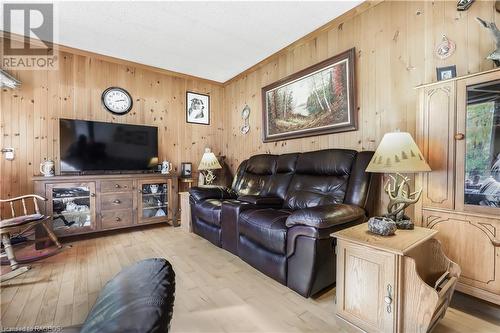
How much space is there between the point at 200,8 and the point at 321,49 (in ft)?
4.66

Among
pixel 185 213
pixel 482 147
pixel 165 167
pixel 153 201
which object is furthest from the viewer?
pixel 165 167

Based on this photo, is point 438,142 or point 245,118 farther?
point 245,118

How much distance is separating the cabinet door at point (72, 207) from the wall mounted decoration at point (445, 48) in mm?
3866

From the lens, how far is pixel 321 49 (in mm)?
2691

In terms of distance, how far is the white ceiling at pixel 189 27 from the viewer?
2.26 m

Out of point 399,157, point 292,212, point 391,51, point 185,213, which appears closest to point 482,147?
point 399,157

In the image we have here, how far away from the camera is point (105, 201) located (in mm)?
2998

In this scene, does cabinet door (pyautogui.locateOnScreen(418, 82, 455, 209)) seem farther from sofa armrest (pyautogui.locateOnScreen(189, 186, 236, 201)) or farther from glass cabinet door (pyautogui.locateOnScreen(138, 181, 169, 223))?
glass cabinet door (pyautogui.locateOnScreen(138, 181, 169, 223))

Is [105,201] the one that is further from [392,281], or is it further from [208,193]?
[392,281]

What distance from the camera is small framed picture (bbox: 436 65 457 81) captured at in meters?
1.65

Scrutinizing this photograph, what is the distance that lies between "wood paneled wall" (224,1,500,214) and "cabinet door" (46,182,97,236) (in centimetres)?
275

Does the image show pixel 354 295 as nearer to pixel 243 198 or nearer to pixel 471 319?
pixel 471 319

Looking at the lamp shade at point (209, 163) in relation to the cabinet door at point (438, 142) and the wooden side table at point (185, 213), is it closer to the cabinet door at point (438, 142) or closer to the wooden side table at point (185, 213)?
the wooden side table at point (185, 213)

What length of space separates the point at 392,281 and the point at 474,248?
2.46ft
